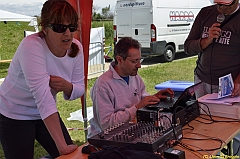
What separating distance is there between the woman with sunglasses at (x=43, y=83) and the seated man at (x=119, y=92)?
242mm

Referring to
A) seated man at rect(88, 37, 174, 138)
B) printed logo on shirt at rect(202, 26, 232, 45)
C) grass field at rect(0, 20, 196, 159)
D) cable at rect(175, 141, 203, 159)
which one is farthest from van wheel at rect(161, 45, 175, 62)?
cable at rect(175, 141, 203, 159)

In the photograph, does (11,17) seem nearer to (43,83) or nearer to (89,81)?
(89,81)

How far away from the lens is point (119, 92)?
2092mm

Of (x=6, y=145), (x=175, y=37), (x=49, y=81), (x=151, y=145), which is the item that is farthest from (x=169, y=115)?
(x=175, y=37)

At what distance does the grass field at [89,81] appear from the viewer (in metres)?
4.15

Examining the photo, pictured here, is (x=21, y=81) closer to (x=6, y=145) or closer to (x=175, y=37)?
(x=6, y=145)

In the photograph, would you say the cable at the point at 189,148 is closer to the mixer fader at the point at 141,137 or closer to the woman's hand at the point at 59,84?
the mixer fader at the point at 141,137

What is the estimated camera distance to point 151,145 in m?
1.29

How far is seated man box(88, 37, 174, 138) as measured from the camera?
197 cm

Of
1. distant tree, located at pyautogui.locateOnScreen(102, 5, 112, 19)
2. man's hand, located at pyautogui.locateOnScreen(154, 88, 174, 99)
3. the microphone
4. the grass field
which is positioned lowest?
the grass field

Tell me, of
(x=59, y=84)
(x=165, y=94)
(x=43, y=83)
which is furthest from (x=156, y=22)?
(x=43, y=83)

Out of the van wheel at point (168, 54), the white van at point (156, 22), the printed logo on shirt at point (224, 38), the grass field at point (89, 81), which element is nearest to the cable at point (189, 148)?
the printed logo on shirt at point (224, 38)

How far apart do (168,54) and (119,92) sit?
809cm

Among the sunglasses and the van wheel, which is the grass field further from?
the sunglasses
